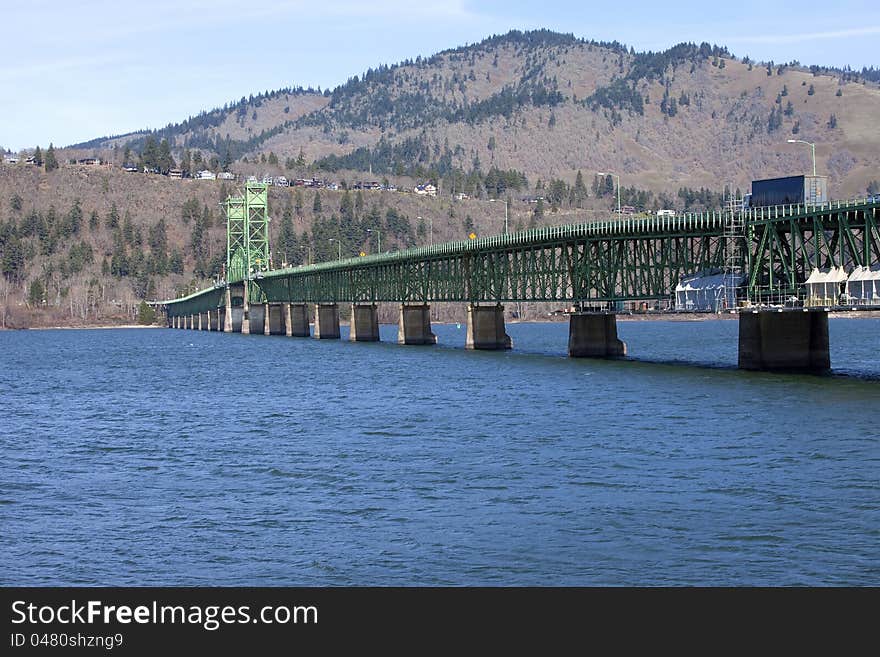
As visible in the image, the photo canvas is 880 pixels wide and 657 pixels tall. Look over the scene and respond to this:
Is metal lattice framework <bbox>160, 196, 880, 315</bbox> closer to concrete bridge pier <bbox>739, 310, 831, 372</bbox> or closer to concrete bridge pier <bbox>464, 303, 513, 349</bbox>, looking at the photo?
concrete bridge pier <bbox>464, 303, 513, 349</bbox>

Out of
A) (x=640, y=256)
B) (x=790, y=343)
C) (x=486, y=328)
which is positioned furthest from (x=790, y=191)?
(x=486, y=328)

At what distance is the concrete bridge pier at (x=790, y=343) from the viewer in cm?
9825

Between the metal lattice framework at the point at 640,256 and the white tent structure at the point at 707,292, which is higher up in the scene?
the metal lattice framework at the point at 640,256

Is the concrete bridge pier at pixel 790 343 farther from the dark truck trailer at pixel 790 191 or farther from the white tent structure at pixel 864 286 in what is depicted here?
the dark truck trailer at pixel 790 191

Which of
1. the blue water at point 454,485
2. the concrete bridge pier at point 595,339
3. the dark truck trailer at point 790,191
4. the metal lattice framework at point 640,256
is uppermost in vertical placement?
the dark truck trailer at point 790,191

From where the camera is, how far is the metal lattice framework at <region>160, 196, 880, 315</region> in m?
94.5

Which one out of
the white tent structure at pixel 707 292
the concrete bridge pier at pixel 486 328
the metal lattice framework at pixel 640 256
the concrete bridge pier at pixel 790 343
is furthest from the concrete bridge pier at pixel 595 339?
the concrete bridge pier at pixel 790 343

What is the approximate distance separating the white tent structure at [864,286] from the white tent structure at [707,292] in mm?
13876

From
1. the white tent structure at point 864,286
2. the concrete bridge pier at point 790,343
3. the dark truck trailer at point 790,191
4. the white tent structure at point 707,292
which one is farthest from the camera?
the white tent structure at point 707,292

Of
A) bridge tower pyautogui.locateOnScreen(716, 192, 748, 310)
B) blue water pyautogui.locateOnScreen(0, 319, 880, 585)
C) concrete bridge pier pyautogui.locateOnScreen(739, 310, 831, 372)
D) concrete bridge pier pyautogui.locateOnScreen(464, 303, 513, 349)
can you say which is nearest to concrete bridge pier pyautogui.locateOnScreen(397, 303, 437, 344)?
concrete bridge pier pyautogui.locateOnScreen(464, 303, 513, 349)

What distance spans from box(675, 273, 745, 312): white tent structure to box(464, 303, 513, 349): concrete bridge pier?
4279cm

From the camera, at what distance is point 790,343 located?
98750mm

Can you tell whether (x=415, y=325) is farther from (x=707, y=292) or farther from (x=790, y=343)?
(x=790, y=343)
